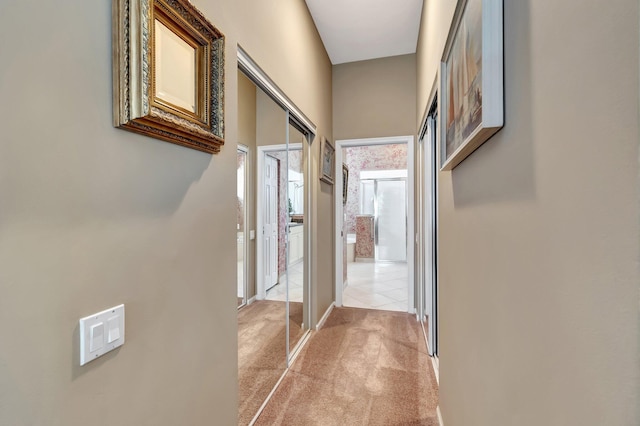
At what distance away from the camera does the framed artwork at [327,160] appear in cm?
312

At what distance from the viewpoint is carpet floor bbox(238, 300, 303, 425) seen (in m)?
1.74

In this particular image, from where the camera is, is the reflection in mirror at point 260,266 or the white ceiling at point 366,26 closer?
the reflection in mirror at point 260,266

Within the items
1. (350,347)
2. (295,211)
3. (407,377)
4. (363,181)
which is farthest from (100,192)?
(363,181)

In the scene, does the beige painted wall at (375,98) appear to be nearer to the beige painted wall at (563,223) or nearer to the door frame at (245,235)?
the door frame at (245,235)

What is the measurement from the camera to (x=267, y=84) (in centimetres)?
188

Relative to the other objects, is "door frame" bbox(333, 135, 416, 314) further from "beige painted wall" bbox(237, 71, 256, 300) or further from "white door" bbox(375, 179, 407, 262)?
"white door" bbox(375, 179, 407, 262)

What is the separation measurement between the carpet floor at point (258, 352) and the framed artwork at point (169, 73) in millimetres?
1080

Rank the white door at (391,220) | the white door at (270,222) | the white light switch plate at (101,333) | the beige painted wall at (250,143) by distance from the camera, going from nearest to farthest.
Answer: the white light switch plate at (101,333) < the beige painted wall at (250,143) < the white door at (270,222) < the white door at (391,220)

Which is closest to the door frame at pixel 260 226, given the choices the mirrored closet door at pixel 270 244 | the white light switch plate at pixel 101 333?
the mirrored closet door at pixel 270 244

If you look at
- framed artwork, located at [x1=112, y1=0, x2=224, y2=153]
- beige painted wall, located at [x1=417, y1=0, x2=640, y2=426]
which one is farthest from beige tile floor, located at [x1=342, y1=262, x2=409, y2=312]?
framed artwork, located at [x1=112, y1=0, x2=224, y2=153]

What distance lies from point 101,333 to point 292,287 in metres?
1.82

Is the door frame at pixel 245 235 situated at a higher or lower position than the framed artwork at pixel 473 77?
lower

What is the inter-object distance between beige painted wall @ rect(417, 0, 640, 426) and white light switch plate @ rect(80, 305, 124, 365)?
41.0 inches

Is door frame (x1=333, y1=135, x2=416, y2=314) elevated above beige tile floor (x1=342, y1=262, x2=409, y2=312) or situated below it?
above
